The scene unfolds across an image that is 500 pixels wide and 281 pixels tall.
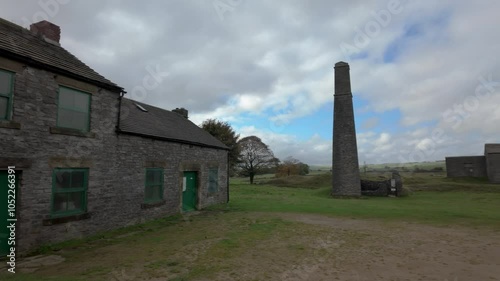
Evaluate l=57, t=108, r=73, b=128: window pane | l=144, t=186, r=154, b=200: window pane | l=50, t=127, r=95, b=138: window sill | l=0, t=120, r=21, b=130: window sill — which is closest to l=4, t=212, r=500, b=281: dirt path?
l=144, t=186, r=154, b=200: window pane

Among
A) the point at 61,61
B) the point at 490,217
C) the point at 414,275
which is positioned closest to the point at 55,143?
the point at 61,61

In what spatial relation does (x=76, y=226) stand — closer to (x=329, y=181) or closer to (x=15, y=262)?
(x=15, y=262)

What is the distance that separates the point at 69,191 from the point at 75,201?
47 centimetres

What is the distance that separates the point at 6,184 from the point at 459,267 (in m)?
11.8

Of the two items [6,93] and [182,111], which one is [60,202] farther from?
[182,111]

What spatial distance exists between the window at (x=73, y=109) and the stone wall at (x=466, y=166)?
158ft

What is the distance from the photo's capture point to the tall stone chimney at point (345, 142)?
96.7 ft

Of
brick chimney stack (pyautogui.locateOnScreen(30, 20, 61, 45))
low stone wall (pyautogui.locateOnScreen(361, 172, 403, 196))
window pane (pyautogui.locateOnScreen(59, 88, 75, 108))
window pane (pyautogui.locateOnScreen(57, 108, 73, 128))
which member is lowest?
low stone wall (pyautogui.locateOnScreen(361, 172, 403, 196))

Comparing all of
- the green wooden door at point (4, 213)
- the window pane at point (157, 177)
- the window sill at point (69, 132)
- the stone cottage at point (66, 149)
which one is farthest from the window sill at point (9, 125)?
the window pane at point (157, 177)

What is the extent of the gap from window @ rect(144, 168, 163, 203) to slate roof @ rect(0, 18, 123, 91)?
14.0ft

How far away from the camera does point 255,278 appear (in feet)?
22.4

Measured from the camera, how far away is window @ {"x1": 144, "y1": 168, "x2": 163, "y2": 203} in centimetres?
1416

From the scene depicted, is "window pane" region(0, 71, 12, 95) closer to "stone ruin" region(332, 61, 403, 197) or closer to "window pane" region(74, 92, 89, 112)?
"window pane" region(74, 92, 89, 112)

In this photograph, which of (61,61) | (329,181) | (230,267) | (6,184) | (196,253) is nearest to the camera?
(230,267)
